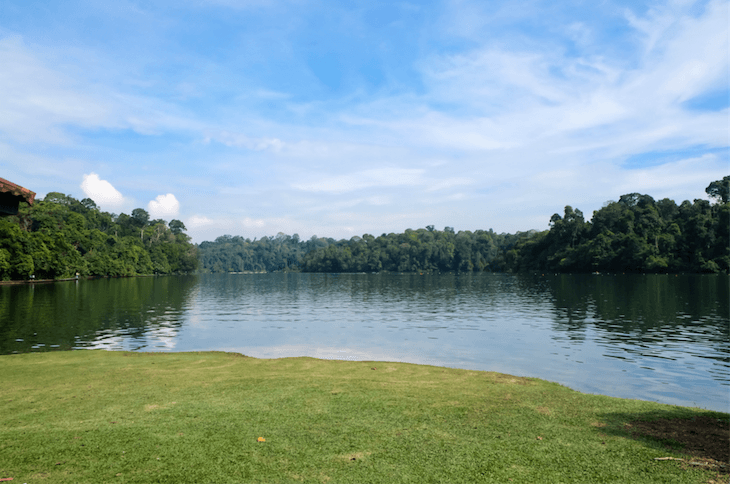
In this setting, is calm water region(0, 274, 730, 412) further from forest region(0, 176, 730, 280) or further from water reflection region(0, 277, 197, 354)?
forest region(0, 176, 730, 280)

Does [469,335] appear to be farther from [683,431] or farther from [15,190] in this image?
[15,190]

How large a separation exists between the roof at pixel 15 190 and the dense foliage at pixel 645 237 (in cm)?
15242

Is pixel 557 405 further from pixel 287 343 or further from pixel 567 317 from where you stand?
pixel 567 317

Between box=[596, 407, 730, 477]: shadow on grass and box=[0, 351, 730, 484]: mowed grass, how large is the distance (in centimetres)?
9

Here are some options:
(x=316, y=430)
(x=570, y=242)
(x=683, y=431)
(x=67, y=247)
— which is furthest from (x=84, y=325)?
(x=570, y=242)

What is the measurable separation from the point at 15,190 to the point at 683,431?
13.0 metres

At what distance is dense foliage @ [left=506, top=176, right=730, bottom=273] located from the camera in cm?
13512

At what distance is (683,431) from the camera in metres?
8.92

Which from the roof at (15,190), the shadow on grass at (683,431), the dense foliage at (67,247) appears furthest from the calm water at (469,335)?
the dense foliage at (67,247)

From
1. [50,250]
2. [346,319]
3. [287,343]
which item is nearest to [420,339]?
[287,343]

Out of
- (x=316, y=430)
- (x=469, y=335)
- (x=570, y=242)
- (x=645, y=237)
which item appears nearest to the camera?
(x=316, y=430)

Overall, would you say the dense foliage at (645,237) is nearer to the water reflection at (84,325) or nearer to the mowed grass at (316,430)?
the water reflection at (84,325)

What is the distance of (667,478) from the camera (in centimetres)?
671

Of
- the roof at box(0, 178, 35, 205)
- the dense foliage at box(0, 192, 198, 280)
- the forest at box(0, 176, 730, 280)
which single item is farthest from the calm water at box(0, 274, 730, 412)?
the forest at box(0, 176, 730, 280)
